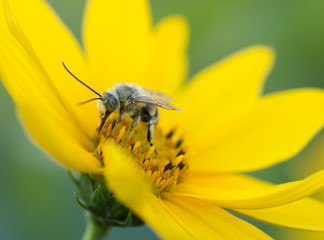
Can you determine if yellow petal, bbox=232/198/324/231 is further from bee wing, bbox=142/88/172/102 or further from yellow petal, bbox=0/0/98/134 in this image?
yellow petal, bbox=0/0/98/134

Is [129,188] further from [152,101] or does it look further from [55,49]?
[55,49]

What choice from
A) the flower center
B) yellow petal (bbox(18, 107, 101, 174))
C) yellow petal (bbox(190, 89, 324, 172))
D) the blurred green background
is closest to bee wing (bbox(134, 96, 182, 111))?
the flower center

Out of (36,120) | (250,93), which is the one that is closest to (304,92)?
(250,93)

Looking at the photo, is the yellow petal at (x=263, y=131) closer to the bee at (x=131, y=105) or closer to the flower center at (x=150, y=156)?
the flower center at (x=150, y=156)

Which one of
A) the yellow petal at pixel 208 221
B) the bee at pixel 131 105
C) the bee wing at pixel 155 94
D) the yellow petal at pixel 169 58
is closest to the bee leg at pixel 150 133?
→ the bee at pixel 131 105

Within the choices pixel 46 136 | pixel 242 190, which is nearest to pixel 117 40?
pixel 242 190

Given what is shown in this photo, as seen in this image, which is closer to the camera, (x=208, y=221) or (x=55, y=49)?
(x=208, y=221)
